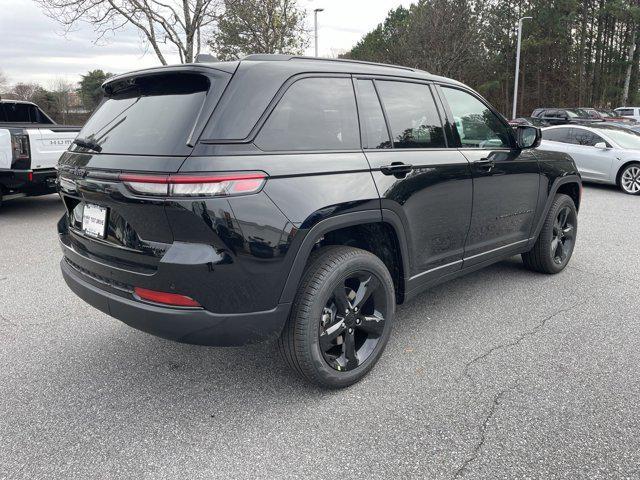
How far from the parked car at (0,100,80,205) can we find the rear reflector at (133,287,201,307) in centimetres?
599

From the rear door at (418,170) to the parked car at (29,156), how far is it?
615 centimetres

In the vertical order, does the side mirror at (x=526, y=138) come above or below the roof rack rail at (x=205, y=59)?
below

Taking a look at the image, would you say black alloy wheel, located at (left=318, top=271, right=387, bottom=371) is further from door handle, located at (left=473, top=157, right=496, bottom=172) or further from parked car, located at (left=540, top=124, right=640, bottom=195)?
parked car, located at (left=540, top=124, right=640, bottom=195)

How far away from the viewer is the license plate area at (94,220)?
2526 mm

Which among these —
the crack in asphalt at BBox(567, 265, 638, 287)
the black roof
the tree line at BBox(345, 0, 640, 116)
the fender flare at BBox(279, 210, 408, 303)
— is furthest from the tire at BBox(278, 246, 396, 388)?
the tree line at BBox(345, 0, 640, 116)

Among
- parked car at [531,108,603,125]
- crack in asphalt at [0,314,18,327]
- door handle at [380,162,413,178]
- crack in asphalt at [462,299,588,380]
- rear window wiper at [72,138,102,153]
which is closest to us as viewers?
rear window wiper at [72,138,102,153]

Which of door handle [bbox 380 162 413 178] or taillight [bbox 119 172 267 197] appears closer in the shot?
taillight [bbox 119 172 267 197]

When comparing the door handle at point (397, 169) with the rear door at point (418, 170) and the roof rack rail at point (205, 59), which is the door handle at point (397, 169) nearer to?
the rear door at point (418, 170)

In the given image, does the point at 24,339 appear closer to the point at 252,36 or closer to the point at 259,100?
the point at 259,100

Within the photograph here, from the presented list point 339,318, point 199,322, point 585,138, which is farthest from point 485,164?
point 585,138

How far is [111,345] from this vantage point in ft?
11.1

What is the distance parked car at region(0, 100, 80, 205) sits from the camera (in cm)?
706

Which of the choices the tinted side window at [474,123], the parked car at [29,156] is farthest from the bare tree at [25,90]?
the tinted side window at [474,123]

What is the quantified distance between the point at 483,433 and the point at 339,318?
3.02 feet
